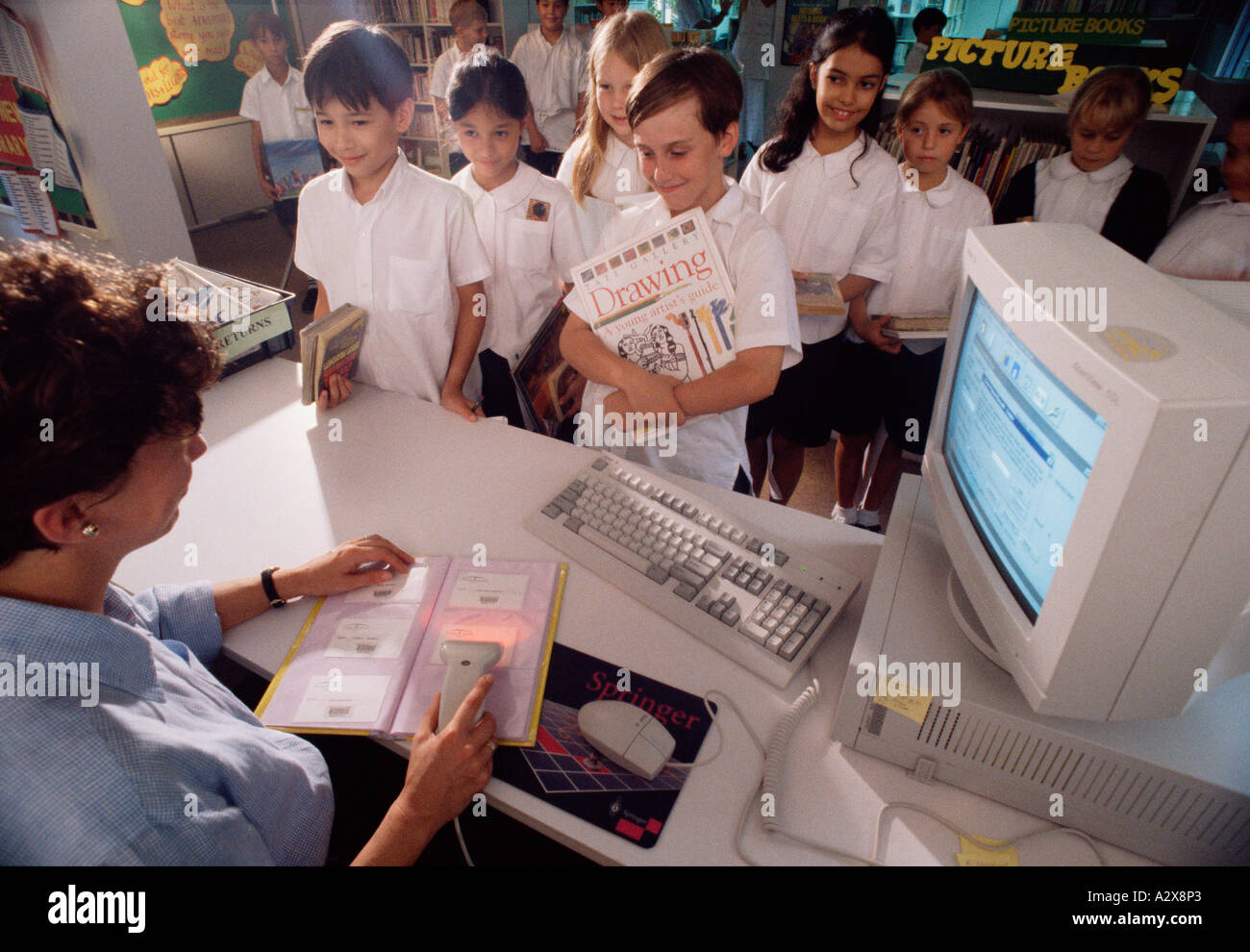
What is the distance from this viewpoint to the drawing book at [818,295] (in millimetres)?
1728

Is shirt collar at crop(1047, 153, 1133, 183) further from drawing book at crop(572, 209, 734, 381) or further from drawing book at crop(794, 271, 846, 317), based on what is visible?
drawing book at crop(572, 209, 734, 381)

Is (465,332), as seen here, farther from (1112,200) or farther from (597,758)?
(1112,200)

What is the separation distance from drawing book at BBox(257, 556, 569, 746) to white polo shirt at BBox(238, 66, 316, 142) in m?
4.28

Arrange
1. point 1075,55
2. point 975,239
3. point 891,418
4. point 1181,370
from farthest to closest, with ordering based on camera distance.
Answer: point 1075,55 < point 891,418 < point 975,239 < point 1181,370

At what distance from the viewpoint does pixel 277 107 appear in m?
4.30

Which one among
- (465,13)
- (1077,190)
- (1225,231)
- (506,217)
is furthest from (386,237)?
(465,13)

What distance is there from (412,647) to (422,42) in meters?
5.90

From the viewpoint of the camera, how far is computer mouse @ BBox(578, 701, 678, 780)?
0.84 metres
